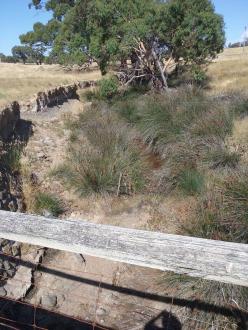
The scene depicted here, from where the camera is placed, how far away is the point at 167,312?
5.27 metres

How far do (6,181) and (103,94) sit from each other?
28.7 ft

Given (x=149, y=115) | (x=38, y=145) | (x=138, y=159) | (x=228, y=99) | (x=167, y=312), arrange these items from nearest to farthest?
1. (x=167, y=312)
2. (x=138, y=159)
3. (x=38, y=145)
4. (x=149, y=115)
5. (x=228, y=99)

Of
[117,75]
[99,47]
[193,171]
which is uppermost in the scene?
[99,47]

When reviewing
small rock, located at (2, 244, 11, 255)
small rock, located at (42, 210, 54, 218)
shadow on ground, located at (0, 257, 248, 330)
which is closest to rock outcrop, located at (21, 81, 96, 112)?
small rock, located at (42, 210, 54, 218)

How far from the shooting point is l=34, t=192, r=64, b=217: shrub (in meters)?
7.68

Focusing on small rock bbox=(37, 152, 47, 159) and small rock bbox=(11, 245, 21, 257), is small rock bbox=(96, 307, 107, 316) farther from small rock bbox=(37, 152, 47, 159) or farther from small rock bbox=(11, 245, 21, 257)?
small rock bbox=(37, 152, 47, 159)

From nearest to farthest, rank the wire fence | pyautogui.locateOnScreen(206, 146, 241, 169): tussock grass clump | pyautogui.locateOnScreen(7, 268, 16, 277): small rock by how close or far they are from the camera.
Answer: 1. the wire fence
2. pyautogui.locateOnScreen(7, 268, 16, 277): small rock
3. pyautogui.locateOnScreen(206, 146, 241, 169): tussock grass clump

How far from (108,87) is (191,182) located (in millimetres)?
8404

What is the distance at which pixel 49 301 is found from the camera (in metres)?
5.71

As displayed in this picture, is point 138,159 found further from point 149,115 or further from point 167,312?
point 167,312

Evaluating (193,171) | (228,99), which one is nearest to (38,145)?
(193,171)

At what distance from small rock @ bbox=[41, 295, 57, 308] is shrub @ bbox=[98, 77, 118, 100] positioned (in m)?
10.9

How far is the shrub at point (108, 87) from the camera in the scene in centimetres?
1573

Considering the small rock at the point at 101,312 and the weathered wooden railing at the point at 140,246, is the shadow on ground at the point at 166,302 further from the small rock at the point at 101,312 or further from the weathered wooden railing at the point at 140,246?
Result: the weathered wooden railing at the point at 140,246
